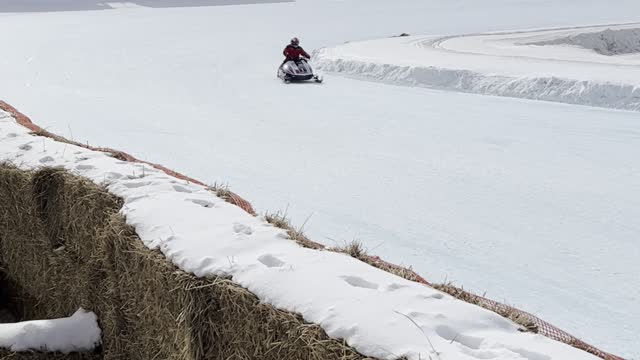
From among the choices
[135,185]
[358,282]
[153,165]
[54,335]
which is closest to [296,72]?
[153,165]

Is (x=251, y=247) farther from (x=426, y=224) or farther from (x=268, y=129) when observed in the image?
(x=268, y=129)

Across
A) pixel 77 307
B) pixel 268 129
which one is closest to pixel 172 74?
pixel 268 129

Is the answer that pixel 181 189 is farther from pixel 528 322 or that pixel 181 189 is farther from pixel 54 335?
pixel 528 322

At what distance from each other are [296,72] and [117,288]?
1341cm

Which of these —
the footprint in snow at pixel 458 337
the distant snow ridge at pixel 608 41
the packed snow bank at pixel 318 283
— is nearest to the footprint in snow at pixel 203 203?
the packed snow bank at pixel 318 283

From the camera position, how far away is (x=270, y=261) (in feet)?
10.7

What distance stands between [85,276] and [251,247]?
1.46 meters

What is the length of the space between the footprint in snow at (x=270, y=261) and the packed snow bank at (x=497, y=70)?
454 inches

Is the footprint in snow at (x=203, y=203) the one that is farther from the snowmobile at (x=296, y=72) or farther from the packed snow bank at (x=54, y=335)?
the snowmobile at (x=296, y=72)

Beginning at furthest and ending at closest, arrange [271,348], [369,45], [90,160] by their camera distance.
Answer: [369,45]
[90,160]
[271,348]

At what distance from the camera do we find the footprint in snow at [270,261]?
127 inches

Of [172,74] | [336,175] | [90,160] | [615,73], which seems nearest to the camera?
[90,160]

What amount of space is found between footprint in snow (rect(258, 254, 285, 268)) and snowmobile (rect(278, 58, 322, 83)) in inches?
550

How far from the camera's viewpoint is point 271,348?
2859mm
